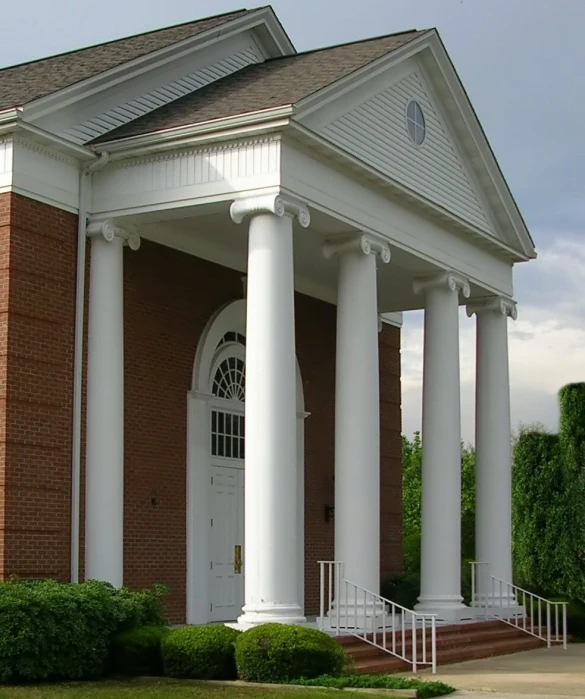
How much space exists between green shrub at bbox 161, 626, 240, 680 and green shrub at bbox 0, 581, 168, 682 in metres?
0.86

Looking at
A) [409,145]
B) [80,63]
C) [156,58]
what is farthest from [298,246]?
[80,63]

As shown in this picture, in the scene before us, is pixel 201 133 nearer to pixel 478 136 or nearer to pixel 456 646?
pixel 478 136

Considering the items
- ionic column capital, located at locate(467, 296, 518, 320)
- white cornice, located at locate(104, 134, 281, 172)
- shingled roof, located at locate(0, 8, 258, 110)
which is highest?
shingled roof, located at locate(0, 8, 258, 110)

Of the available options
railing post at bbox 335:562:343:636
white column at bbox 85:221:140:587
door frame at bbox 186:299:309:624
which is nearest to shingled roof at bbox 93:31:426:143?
white column at bbox 85:221:140:587

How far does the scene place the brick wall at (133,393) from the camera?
16875 mm

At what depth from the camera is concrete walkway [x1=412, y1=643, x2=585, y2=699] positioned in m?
15.0

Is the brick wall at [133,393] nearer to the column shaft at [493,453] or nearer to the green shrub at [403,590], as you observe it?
the green shrub at [403,590]

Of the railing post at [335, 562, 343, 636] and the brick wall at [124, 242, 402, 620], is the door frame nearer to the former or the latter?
the brick wall at [124, 242, 402, 620]

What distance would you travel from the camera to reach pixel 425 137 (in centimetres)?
2214

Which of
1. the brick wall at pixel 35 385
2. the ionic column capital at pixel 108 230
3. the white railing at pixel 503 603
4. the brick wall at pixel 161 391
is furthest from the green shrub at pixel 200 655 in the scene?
the white railing at pixel 503 603

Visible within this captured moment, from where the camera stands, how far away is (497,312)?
24.8 meters

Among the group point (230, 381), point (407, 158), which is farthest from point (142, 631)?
point (407, 158)

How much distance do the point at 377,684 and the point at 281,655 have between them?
46.0 inches

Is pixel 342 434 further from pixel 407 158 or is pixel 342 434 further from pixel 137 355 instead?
pixel 407 158
